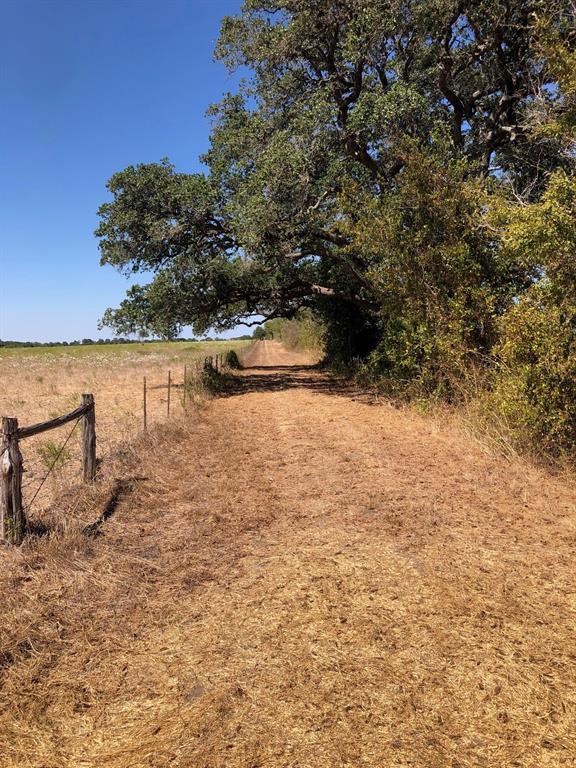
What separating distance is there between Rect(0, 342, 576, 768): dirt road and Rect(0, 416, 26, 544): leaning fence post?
421 mm

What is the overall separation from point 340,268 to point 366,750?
51.9 feet

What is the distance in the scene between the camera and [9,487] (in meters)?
4.59

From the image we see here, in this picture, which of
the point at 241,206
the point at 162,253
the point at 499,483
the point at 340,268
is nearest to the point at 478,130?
the point at 340,268

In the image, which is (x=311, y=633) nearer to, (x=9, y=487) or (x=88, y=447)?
(x=9, y=487)

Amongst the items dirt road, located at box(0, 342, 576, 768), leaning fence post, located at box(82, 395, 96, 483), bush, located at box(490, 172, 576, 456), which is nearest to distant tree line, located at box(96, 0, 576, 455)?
bush, located at box(490, 172, 576, 456)

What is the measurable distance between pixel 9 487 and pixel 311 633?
299 cm

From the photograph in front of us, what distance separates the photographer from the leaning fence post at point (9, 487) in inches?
181

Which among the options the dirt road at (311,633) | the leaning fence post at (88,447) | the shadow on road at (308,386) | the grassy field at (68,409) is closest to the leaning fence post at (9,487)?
the dirt road at (311,633)

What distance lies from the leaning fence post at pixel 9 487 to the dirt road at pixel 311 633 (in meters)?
0.42

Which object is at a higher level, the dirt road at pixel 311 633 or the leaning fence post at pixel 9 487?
the leaning fence post at pixel 9 487

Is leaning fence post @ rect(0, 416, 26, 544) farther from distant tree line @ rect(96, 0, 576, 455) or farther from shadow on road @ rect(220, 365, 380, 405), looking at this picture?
shadow on road @ rect(220, 365, 380, 405)

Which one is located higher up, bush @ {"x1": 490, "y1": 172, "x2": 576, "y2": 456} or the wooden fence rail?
bush @ {"x1": 490, "y1": 172, "x2": 576, "y2": 456}

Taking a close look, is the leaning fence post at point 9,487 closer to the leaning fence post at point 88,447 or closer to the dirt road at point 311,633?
the dirt road at point 311,633

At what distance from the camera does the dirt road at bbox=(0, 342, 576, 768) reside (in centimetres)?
261
